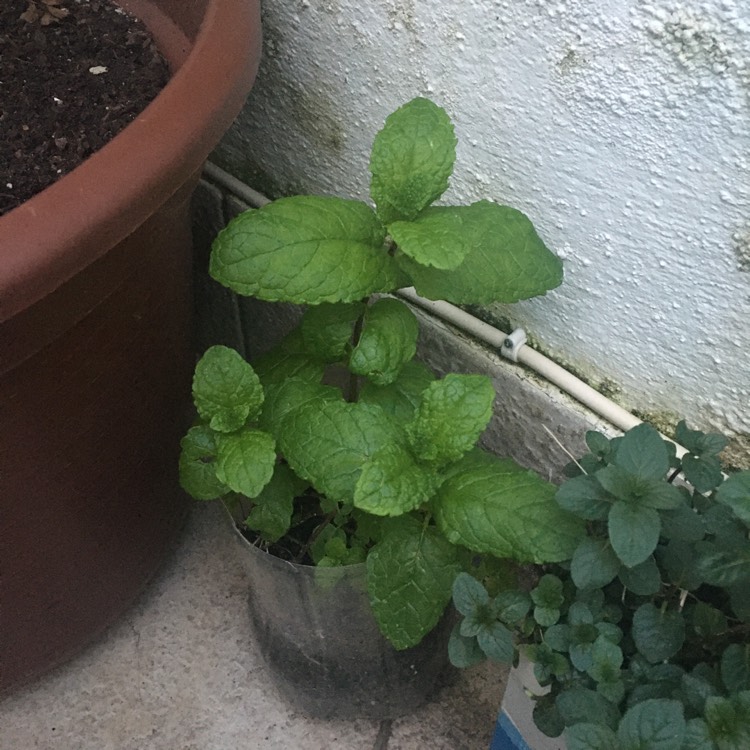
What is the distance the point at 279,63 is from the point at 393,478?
0.53 meters

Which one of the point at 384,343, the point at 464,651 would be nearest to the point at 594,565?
the point at 464,651

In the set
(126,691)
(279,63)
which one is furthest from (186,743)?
(279,63)

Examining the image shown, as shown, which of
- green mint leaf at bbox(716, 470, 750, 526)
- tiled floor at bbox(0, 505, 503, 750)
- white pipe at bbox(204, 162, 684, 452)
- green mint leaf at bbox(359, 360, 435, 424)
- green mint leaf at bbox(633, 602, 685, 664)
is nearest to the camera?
green mint leaf at bbox(716, 470, 750, 526)

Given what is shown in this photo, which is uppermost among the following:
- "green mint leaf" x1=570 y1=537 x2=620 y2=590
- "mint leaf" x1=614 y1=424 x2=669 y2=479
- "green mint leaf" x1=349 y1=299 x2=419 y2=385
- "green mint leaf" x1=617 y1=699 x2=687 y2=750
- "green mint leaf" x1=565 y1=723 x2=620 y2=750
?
"mint leaf" x1=614 y1=424 x2=669 y2=479

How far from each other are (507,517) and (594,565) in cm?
8

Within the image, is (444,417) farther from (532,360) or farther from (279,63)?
(279,63)

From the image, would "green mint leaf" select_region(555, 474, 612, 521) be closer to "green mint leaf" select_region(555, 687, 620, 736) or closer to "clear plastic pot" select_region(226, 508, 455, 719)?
"green mint leaf" select_region(555, 687, 620, 736)

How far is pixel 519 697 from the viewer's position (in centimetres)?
75

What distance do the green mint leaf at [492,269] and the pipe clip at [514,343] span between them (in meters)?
0.16

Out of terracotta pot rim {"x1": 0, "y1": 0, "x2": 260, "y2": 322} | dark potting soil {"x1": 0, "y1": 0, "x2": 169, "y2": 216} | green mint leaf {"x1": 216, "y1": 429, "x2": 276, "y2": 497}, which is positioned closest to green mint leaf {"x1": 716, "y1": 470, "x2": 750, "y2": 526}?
green mint leaf {"x1": 216, "y1": 429, "x2": 276, "y2": 497}

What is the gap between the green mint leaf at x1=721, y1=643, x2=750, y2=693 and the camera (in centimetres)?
57

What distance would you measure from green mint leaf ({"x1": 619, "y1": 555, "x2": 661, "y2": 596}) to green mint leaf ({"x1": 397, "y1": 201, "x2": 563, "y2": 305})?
0.79ft

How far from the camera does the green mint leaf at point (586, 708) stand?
0.59 meters

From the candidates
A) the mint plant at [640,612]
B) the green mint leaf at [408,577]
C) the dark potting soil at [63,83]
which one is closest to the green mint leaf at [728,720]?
the mint plant at [640,612]
